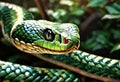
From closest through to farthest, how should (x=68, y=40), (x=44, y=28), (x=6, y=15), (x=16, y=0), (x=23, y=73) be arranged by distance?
1. (x=68, y=40)
2. (x=44, y=28)
3. (x=23, y=73)
4. (x=6, y=15)
5. (x=16, y=0)

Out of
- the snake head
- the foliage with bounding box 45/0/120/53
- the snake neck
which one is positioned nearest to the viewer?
the snake head

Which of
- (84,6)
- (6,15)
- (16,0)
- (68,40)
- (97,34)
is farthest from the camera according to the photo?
(84,6)

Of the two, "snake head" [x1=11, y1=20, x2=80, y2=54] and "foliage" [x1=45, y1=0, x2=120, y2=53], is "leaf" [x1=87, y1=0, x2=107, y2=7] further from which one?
"snake head" [x1=11, y1=20, x2=80, y2=54]

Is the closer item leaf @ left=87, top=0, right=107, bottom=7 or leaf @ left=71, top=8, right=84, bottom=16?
leaf @ left=87, top=0, right=107, bottom=7

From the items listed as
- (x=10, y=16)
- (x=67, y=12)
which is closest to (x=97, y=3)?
(x=67, y=12)

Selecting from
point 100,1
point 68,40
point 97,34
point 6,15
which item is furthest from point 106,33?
point 68,40

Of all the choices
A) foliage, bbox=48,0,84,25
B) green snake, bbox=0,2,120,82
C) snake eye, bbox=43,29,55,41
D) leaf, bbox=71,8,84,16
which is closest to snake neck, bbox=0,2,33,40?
green snake, bbox=0,2,120,82

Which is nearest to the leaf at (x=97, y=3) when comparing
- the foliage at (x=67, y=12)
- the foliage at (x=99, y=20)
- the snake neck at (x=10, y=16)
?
the foliage at (x=99, y=20)

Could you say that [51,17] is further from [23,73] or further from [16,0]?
[23,73]
